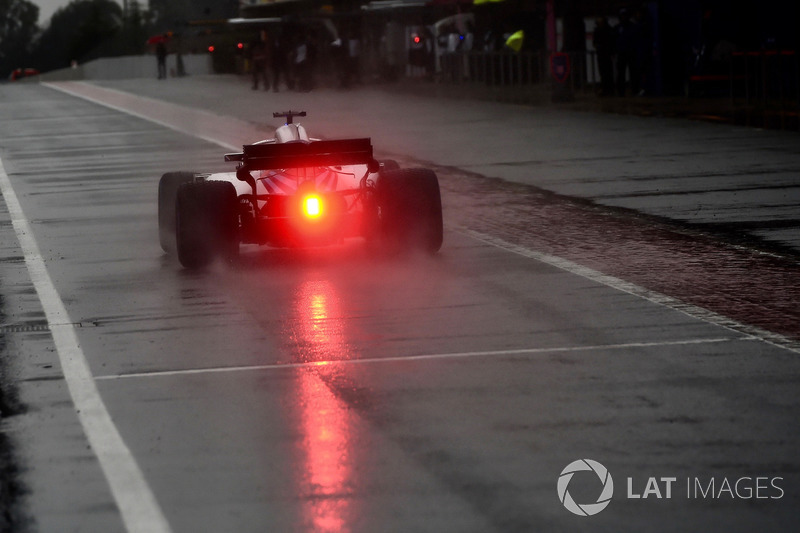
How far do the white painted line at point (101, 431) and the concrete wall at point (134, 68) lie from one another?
265ft

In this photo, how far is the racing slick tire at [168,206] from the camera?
13.7 metres

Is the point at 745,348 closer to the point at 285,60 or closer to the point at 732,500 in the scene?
the point at 732,500

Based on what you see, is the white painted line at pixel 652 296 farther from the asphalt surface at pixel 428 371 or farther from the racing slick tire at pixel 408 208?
the racing slick tire at pixel 408 208

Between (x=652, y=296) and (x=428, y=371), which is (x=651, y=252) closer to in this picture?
(x=652, y=296)

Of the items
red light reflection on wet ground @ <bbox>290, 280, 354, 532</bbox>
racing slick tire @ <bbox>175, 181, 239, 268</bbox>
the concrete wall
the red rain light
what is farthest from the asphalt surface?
the concrete wall

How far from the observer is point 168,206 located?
13836 mm

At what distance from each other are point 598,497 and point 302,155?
6.88m

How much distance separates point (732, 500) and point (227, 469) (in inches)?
78.8

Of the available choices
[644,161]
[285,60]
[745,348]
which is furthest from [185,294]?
[285,60]

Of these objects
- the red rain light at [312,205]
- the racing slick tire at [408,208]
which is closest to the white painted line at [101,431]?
the red rain light at [312,205]

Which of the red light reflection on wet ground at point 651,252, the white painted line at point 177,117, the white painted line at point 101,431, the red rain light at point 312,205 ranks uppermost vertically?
the red rain light at point 312,205

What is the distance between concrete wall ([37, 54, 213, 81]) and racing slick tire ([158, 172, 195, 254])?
77574 mm

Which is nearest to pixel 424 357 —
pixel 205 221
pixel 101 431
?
pixel 101 431

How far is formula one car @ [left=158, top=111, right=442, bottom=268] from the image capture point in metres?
12.4
